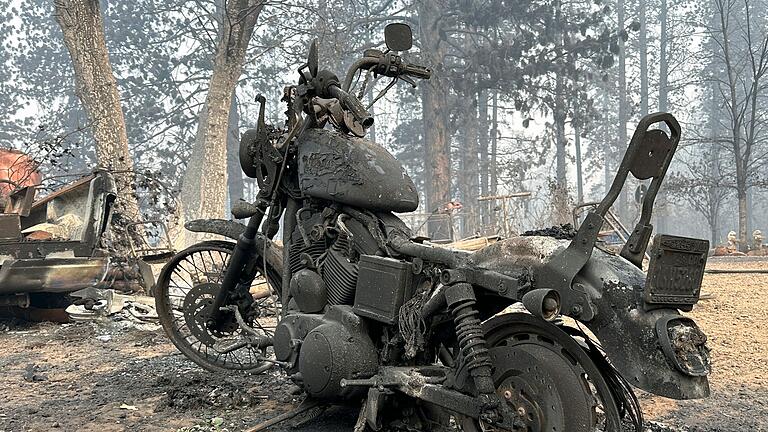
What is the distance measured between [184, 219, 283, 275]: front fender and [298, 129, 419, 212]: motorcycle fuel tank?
77cm

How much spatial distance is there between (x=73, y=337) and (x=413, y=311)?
5.21m

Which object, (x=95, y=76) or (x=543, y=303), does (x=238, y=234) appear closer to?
(x=543, y=303)

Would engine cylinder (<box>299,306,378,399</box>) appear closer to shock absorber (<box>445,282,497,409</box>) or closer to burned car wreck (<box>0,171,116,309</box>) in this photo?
shock absorber (<box>445,282,497,409</box>)

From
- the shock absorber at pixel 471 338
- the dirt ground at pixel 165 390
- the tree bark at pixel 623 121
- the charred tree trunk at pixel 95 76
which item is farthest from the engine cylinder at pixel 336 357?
the tree bark at pixel 623 121

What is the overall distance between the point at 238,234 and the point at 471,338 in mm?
2428

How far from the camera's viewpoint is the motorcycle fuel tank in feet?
12.7

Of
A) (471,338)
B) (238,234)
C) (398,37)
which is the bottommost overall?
(471,338)

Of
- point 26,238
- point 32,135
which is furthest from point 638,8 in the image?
point 26,238

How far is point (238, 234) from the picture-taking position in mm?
4863

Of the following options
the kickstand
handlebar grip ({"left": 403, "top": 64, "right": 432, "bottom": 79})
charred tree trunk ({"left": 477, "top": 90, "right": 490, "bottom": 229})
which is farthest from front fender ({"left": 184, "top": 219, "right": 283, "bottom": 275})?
charred tree trunk ({"left": 477, "top": 90, "right": 490, "bottom": 229})

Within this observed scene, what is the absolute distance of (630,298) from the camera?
2.67m

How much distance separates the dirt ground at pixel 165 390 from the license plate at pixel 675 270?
1.39 meters

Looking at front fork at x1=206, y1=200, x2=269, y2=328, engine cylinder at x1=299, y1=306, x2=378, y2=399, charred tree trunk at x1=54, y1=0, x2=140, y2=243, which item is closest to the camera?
engine cylinder at x1=299, y1=306, x2=378, y2=399

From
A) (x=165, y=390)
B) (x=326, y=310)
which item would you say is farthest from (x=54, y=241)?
(x=326, y=310)
